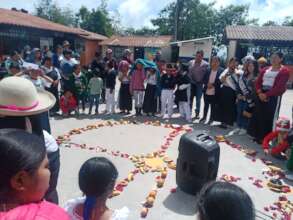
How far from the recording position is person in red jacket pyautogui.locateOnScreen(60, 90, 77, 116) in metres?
7.97

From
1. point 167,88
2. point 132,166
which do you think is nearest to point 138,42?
point 167,88

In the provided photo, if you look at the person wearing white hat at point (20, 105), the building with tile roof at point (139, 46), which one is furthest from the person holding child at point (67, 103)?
the building with tile roof at point (139, 46)

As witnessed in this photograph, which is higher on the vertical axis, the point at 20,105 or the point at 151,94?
the point at 20,105

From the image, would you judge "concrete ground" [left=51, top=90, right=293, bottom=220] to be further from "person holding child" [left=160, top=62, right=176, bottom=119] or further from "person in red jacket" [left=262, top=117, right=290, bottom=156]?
"person holding child" [left=160, top=62, right=176, bottom=119]

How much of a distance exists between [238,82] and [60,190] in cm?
478

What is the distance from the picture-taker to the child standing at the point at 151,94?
8.14 meters

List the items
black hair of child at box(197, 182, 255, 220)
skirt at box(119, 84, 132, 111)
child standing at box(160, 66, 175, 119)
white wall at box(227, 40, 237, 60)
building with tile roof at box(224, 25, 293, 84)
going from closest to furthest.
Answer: black hair of child at box(197, 182, 255, 220) < child standing at box(160, 66, 175, 119) < skirt at box(119, 84, 132, 111) < building with tile roof at box(224, 25, 293, 84) < white wall at box(227, 40, 237, 60)

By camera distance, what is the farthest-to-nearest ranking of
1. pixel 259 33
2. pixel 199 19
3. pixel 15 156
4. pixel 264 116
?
pixel 199 19, pixel 259 33, pixel 264 116, pixel 15 156

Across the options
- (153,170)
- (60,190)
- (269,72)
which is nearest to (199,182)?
(153,170)

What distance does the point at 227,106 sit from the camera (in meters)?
7.24

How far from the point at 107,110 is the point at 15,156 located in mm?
7528

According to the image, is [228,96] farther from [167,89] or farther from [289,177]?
[289,177]

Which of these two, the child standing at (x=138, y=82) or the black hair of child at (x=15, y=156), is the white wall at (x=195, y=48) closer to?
the child standing at (x=138, y=82)

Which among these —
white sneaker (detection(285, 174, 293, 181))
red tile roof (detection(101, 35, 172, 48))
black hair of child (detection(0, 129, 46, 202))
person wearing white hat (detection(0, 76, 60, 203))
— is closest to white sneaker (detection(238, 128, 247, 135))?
white sneaker (detection(285, 174, 293, 181))
